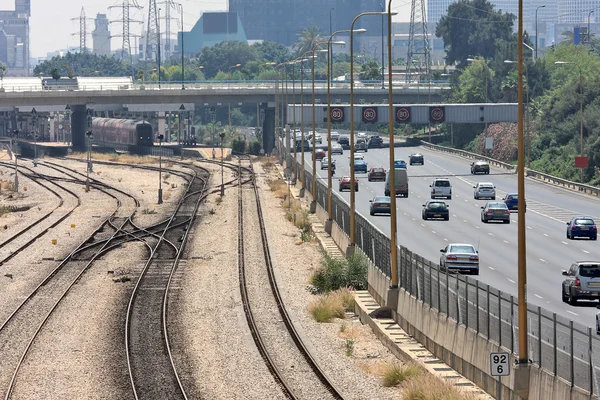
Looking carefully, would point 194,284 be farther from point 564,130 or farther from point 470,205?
point 564,130

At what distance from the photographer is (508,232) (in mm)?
64562

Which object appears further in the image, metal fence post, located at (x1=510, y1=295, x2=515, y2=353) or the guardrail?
the guardrail

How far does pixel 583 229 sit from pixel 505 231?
538 centimetres

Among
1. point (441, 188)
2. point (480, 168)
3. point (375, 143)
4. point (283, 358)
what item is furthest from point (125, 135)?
point (283, 358)

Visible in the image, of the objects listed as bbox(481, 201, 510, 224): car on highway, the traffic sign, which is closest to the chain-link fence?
bbox(481, 201, 510, 224): car on highway

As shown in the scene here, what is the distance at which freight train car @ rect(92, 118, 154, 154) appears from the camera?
145375 mm

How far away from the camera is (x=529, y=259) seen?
5291 centimetres

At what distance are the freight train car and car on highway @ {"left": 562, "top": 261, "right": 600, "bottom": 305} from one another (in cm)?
10708

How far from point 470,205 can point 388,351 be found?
166ft

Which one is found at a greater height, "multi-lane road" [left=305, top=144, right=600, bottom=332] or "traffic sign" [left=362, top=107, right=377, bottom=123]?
"traffic sign" [left=362, top=107, right=377, bottom=123]

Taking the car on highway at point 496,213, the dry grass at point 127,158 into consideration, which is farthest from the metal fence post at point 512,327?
the dry grass at point 127,158

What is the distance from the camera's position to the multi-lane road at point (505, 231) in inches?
1757

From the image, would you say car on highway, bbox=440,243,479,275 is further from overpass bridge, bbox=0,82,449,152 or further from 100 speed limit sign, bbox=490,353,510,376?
overpass bridge, bbox=0,82,449,152

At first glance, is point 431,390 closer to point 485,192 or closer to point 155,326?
point 155,326
